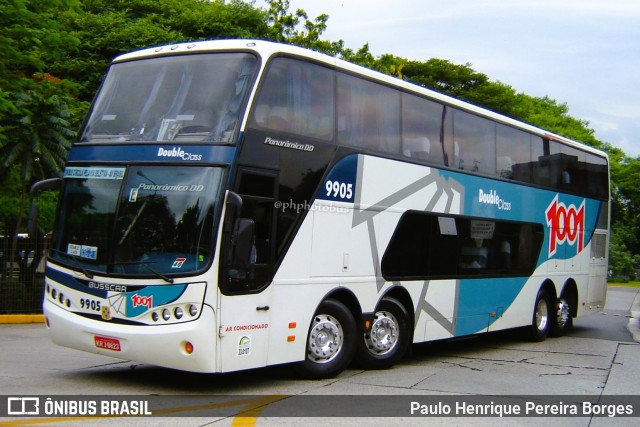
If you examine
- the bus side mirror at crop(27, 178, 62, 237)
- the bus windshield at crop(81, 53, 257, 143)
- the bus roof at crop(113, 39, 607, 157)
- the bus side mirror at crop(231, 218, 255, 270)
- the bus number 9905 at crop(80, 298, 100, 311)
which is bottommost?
the bus number 9905 at crop(80, 298, 100, 311)

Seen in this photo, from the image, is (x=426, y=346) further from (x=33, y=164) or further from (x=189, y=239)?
(x=33, y=164)

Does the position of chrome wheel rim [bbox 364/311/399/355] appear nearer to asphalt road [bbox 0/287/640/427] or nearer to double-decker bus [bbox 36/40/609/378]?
double-decker bus [bbox 36/40/609/378]

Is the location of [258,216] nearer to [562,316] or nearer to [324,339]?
[324,339]

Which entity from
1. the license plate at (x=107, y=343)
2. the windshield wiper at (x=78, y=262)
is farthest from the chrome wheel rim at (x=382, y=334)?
the windshield wiper at (x=78, y=262)

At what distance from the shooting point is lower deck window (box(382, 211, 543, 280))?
11.9 m

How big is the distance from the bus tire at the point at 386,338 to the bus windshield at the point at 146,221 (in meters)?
3.54

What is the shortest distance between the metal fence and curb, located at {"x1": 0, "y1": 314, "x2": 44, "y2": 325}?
291 millimetres

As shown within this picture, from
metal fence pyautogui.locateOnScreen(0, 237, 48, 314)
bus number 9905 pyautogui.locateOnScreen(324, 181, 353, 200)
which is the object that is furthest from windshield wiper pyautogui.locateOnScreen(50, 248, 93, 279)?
Answer: metal fence pyautogui.locateOnScreen(0, 237, 48, 314)

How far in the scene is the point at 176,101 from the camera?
9.36m

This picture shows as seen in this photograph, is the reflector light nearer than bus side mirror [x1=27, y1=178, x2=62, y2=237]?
Yes

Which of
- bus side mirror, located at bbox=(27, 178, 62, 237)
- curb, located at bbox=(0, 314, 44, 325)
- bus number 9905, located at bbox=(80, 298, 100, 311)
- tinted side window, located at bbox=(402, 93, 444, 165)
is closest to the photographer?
bus number 9905, located at bbox=(80, 298, 100, 311)

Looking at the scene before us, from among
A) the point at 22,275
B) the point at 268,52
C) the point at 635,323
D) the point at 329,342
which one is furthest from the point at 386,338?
the point at 635,323

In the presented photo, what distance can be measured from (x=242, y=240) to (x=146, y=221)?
114cm

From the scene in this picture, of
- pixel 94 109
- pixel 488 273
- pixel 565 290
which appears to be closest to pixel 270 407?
pixel 94 109
